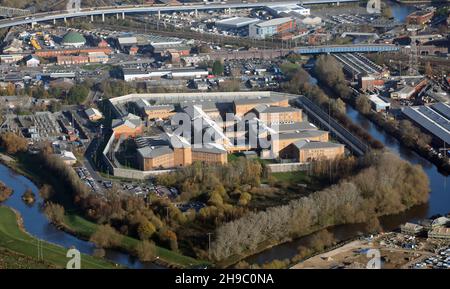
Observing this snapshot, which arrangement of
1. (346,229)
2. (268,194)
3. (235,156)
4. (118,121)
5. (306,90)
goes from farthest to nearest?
(306,90), (118,121), (235,156), (268,194), (346,229)

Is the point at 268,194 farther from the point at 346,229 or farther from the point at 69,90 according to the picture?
the point at 69,90

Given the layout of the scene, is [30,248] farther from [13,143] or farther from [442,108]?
[442,108]

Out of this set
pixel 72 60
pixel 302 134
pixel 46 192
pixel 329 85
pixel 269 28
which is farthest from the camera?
pixel 269 28

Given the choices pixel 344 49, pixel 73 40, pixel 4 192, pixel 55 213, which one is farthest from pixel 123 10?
pixel 55 213

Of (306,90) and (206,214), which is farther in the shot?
(306,90)

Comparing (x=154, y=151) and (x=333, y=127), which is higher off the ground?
(x=154, y=151)

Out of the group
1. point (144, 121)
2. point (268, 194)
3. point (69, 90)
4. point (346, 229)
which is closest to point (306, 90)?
point (144, 121)
